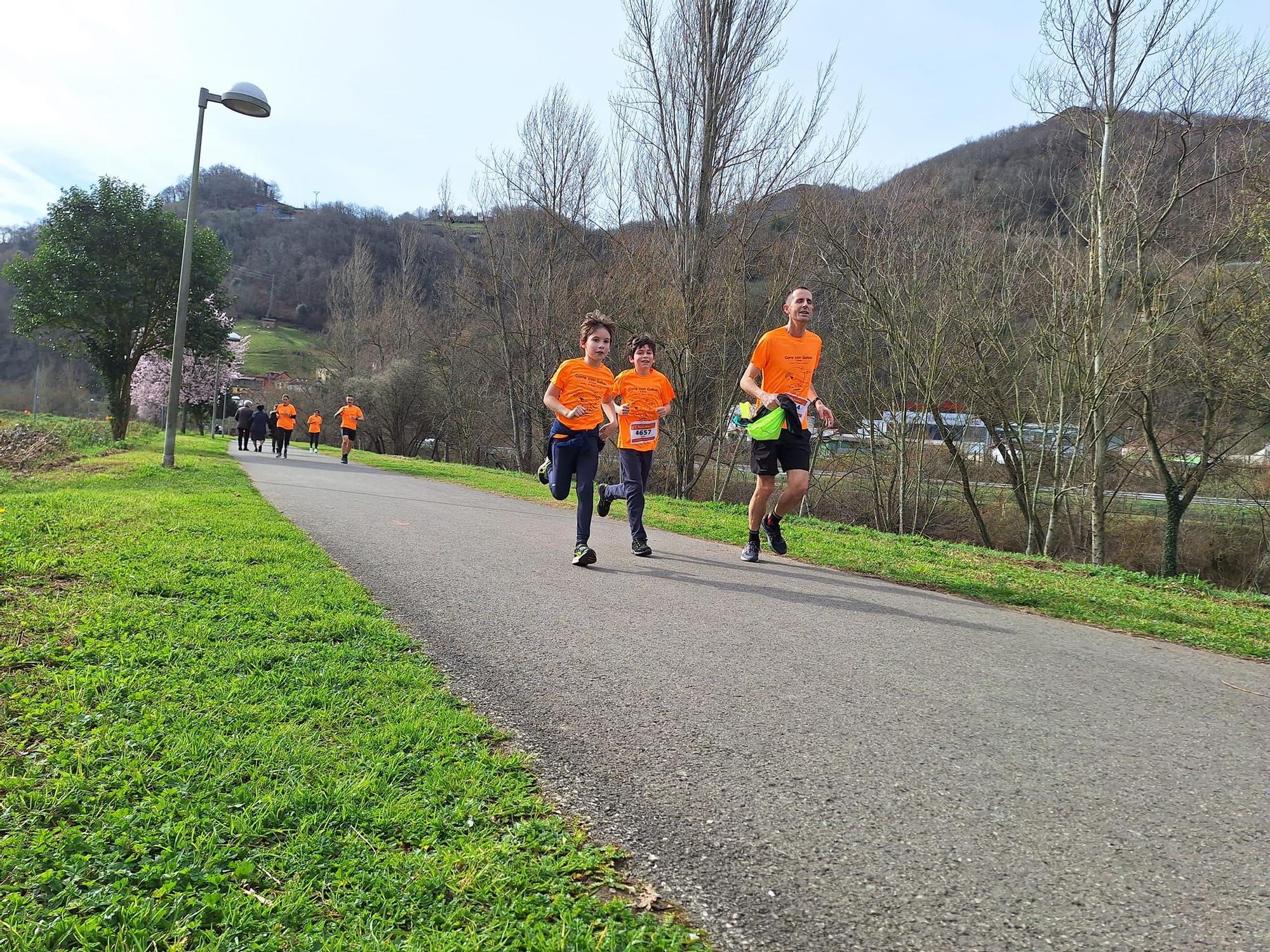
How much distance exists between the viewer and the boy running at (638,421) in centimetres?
720

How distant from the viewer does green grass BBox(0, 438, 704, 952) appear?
5.59ft

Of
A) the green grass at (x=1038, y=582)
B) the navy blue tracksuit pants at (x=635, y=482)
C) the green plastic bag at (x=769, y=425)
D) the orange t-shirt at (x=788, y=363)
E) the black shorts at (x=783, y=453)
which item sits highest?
the orange t-shirt at (x=788, y=363)

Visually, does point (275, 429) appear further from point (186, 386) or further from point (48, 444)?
point (186, 386)

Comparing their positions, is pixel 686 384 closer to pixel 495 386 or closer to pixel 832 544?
pixel 832 544

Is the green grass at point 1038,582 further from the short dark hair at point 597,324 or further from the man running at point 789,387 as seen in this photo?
the short dark hair at point 597,324

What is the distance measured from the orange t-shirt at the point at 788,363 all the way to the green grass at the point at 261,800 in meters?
3.99

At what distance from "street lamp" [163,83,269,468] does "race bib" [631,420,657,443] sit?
32.6 ft

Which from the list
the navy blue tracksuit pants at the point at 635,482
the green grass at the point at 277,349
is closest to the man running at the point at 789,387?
the navy blue tracksuit pants at the point at 635,482

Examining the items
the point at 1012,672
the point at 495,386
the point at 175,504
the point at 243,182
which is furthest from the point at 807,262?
the point at 243,182

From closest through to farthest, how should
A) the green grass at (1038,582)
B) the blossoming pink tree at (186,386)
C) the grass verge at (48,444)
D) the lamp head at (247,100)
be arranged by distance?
the green grass at (1038,582) < the lamp head at (247,100) < the grass verge at (48,444) < the blossoming pink tree at (186,386)

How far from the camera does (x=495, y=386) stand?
41.3 meters

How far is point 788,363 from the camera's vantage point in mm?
6684

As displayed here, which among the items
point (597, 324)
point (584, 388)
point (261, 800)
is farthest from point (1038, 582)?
point (261, 800)

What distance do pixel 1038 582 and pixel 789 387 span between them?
2997mm
